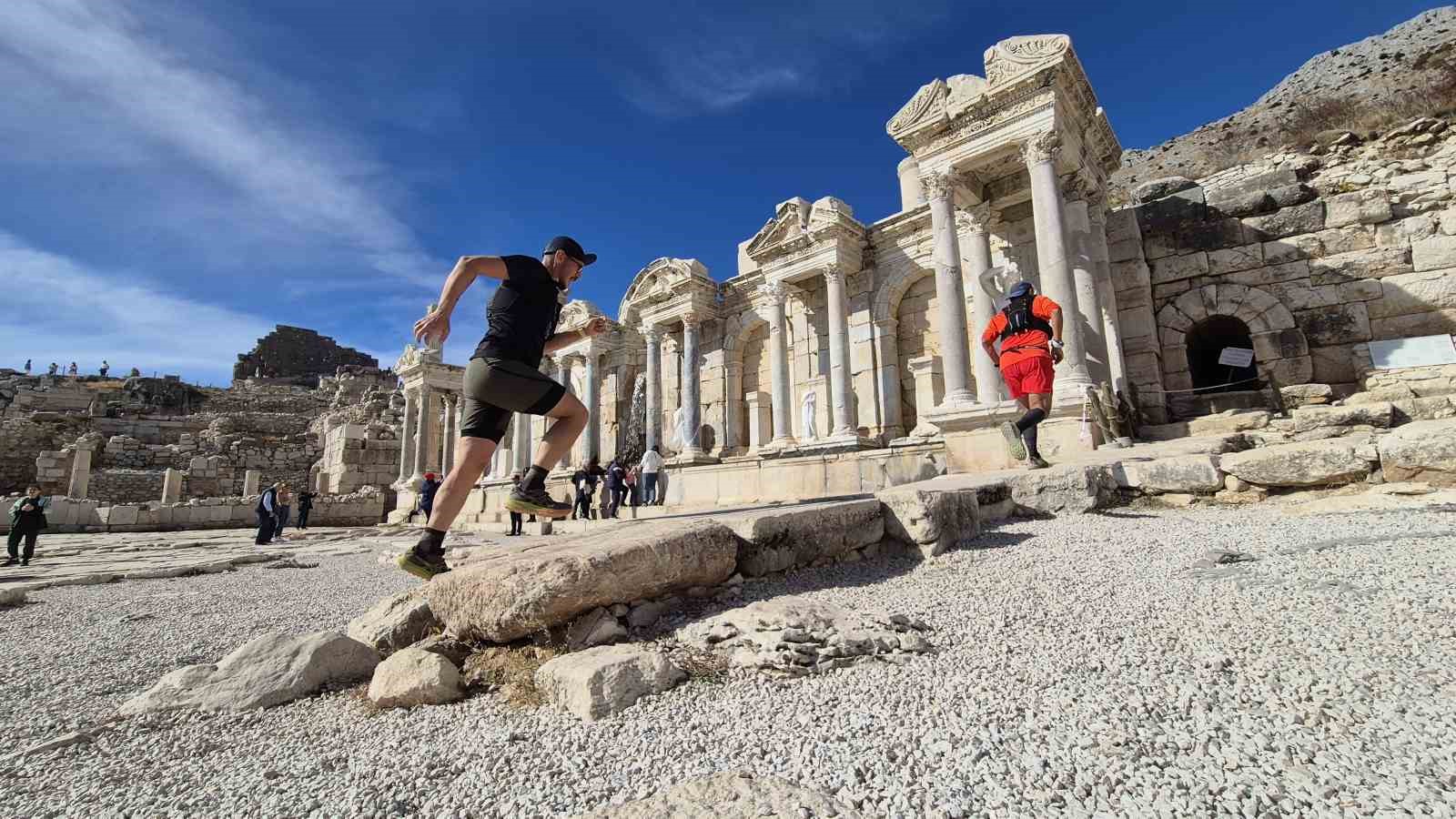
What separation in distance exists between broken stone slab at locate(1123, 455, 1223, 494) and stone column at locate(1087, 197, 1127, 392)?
5.67m

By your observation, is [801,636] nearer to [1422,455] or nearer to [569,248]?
[569,248]

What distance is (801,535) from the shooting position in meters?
4.03

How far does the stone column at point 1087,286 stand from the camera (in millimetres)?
11516

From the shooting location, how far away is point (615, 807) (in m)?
1.65

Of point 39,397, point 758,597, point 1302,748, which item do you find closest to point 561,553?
point 758,597

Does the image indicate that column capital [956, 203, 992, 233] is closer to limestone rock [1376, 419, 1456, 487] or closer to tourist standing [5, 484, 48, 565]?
limestone rock [1376, 419, 1456, 487]

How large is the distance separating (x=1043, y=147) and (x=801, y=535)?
10.3 metres

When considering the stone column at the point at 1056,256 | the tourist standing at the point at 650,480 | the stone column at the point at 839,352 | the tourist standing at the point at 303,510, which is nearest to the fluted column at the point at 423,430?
the tourist standing at the point at 303,510

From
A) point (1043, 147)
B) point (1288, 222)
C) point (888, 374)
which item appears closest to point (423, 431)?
point (888, 374)

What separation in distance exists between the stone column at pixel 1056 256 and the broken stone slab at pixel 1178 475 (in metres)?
4.08

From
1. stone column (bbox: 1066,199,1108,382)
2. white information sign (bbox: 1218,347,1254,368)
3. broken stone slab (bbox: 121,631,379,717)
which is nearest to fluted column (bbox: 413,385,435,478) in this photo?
stone column (bbox: 1066,199,1108,382)

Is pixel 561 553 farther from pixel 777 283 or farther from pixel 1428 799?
pixel 777 283

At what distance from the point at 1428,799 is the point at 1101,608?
4.82 feet

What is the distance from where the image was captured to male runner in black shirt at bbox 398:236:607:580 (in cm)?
338
